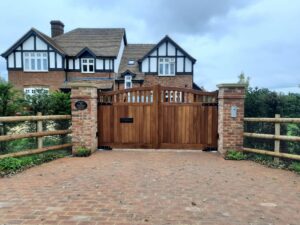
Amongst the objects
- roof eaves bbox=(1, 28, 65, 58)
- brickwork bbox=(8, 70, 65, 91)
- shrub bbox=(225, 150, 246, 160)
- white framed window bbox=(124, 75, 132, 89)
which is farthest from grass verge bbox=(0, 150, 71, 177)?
roof eaves bbox=(1, 28, 65, 58)

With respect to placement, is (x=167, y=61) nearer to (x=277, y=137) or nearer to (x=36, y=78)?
(x=36, y=78)

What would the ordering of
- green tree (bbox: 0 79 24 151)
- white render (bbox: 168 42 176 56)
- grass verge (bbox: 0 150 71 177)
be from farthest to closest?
white render (bbox: 168 42 176 56), green tree (bbox: 0 79 24 151), grass verge (bbox: 0 150 71 177)

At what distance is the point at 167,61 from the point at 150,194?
844 inches

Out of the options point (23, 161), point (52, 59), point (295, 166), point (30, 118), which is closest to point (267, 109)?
point (295, 166)

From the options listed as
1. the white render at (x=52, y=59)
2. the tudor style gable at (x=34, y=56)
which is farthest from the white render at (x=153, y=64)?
the white render at (x=52, y=59)

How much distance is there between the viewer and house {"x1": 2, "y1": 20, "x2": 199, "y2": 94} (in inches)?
949

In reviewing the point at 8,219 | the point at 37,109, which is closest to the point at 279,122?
the point at 8,219

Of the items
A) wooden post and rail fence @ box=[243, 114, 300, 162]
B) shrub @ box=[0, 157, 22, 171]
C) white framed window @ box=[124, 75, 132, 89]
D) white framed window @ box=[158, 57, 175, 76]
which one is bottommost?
shrub @ box=[0, 157, 22, 171]

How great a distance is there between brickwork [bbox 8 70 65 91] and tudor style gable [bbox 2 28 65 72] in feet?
1.16

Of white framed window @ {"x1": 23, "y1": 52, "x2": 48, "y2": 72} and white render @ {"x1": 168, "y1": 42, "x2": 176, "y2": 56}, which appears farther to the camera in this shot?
white render @ {"x1": 168, "y1": 42, "x2": 176, "y2": 56}

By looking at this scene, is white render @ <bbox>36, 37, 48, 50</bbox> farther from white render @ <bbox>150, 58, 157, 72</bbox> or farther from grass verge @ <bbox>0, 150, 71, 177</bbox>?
grass verge @ <bbox>0, 150, 71, 177</bbox>

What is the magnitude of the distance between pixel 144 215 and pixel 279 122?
4.92m

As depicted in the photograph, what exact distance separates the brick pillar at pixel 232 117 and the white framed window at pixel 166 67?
17.0m

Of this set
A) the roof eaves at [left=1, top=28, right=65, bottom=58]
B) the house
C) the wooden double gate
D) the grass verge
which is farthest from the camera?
the house
